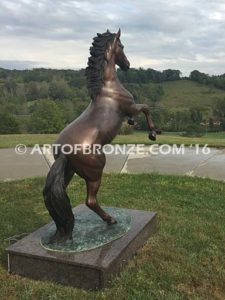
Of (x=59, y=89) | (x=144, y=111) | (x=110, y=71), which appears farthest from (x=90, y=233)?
(x=59, y=89)

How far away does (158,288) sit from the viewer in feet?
10.6

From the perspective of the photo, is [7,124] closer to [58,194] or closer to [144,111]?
[144,111]

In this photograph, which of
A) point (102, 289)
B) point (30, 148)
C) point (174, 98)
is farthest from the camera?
point (174, 98)

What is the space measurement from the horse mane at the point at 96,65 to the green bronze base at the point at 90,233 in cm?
120

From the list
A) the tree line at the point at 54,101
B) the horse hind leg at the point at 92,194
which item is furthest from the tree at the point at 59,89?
the horse hind leg at the point at 92,194

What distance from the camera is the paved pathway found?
26.0 ft

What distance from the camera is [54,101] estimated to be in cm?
2367

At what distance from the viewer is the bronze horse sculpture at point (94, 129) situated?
11.1 ft

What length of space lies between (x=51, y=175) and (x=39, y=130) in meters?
16.7

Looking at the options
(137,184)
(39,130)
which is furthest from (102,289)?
(39,130)

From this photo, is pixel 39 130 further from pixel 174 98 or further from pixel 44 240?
pixel 174 98

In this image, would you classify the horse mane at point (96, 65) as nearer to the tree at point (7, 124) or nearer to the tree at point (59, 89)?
the tree at point (7, 124)

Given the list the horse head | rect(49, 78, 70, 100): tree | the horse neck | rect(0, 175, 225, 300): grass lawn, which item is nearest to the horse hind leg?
rect(0, 175, 225, 300): grass lawn

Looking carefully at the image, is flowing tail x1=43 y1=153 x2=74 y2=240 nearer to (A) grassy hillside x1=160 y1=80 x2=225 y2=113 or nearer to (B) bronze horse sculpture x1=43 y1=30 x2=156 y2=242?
(B) bronze horse sculpture x1=43 y1=30 x2=156 y2=242
